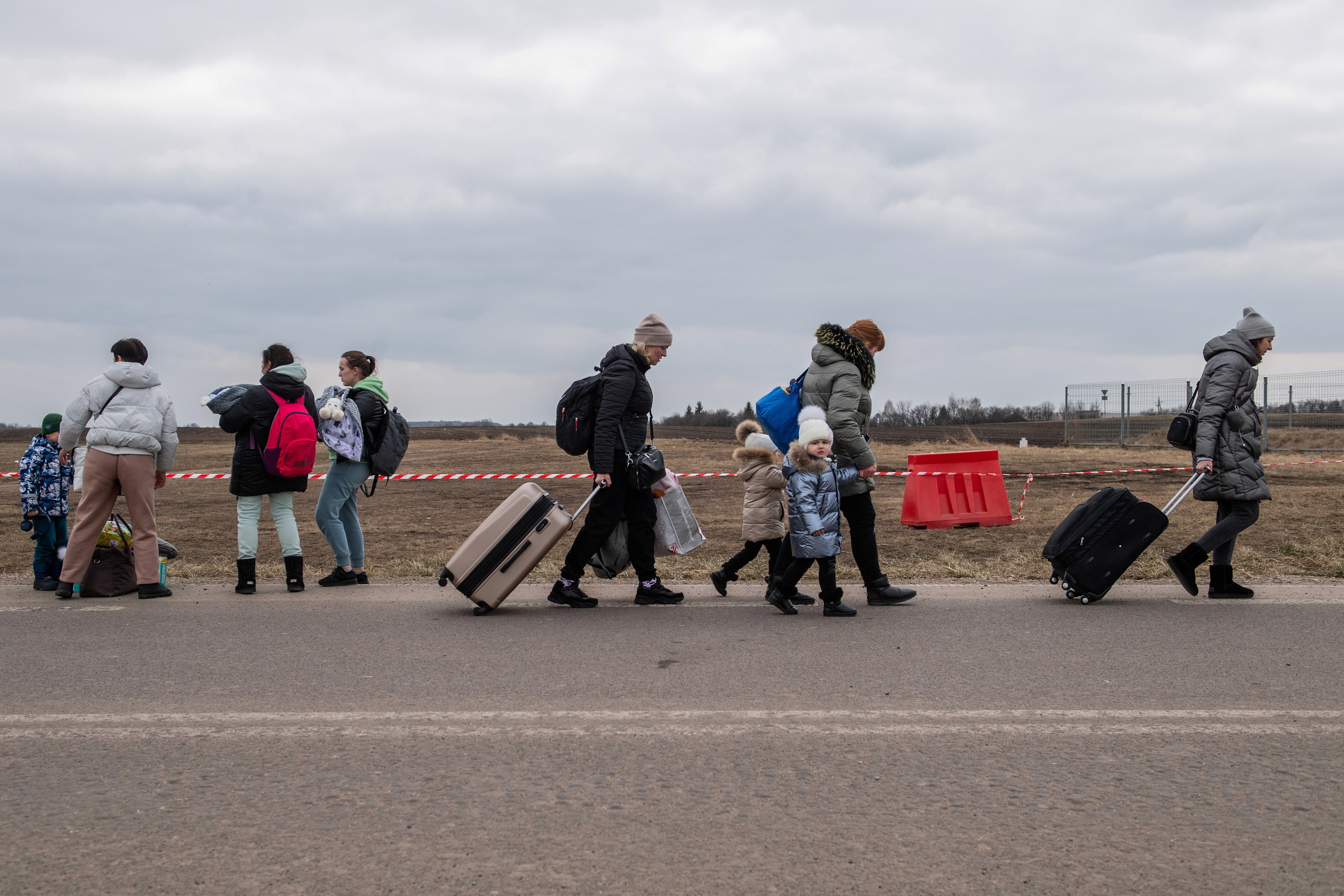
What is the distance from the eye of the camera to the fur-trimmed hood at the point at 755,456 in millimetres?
7148

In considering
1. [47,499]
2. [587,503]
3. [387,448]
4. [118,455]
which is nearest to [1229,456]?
[587,503]

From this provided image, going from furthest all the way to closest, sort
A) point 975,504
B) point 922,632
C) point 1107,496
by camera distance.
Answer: point 975,504 < point 1107,496 < point 922,632

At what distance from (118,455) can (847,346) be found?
5.02 metres

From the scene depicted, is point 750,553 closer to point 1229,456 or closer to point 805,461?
point 805,461

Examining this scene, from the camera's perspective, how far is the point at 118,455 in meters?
7.11

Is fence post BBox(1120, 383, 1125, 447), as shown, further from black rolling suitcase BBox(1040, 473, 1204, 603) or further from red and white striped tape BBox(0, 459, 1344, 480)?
black rolling suitcase BBox(1040, 473, 1204, 603)

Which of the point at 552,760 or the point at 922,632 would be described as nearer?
the point at 552,760

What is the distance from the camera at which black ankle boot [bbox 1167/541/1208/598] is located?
22.2 feet

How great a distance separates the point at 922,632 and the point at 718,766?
2.54 meters

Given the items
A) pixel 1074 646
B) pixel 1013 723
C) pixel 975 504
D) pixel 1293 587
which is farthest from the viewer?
pixel 975 504

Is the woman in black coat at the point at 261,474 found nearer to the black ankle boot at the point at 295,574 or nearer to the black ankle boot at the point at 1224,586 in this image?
the black ankle boot at the point at 295,574

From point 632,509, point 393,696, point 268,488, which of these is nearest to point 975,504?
point 632,509

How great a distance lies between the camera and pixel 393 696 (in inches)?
178

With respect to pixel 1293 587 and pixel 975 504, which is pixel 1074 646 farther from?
pixel 975 504
